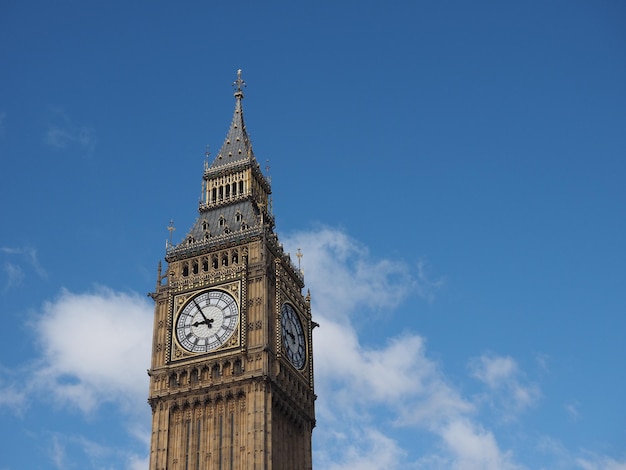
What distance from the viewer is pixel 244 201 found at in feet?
333

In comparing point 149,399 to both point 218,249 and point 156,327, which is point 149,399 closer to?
point 156,327

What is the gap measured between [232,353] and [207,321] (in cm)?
448

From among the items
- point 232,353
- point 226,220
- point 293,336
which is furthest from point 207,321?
point 226,220

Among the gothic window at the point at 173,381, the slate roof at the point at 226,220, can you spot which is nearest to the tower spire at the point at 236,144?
the slate roof at the point at 226,220

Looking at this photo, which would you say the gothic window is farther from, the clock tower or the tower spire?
the tower spire

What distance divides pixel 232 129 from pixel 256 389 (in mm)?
34792

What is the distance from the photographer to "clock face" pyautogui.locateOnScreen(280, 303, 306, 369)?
301 feet

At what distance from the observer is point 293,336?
9394 cm

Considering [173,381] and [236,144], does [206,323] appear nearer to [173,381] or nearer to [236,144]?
[173,381]

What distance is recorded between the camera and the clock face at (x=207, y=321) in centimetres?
8931

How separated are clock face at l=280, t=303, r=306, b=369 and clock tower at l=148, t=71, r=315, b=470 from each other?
0.11 metres

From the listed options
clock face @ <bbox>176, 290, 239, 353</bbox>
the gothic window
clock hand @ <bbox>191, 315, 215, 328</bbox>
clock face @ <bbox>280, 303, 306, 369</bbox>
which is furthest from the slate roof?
the gothic window

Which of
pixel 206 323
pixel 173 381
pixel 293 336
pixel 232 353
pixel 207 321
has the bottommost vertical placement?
pixel 173 381

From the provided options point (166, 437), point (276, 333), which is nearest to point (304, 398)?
point (276, 333)
